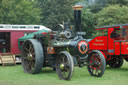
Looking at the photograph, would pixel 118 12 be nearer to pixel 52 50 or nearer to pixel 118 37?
pixel 118 37

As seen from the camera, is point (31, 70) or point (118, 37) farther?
point (118, 37)

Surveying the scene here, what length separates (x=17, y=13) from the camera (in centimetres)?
2861

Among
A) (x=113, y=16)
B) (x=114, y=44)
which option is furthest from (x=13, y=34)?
(x=113, y=16)

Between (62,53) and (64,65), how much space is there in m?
0.41

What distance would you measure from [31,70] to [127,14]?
63.7 ft

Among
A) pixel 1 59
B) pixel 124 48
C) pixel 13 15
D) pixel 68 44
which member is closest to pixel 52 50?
pixel 68 44

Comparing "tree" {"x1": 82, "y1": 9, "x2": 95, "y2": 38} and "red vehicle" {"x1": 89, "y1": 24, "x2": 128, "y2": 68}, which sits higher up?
"tree" {"x1": 82, "y1": 9, "x2": 95, "y2": 38}

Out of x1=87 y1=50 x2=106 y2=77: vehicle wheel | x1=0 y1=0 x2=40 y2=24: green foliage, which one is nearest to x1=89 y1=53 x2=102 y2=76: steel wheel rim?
x1=87 y1=50 x2=106 y2=77: vehicle wheel

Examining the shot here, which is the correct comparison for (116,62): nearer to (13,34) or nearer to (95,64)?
(95,64)

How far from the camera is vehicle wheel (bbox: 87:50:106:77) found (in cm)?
902

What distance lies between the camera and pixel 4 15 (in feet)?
92.8

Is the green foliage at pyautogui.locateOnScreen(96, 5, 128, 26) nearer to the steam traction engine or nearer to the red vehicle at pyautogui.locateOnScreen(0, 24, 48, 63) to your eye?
the red vehicle at pyautogui.locateOnScreen(0, 24, 48, 63)

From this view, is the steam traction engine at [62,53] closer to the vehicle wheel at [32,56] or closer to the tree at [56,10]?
the vehicle wheel at [32,56]

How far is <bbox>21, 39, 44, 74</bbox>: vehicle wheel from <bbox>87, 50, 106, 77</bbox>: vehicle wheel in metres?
1.88
